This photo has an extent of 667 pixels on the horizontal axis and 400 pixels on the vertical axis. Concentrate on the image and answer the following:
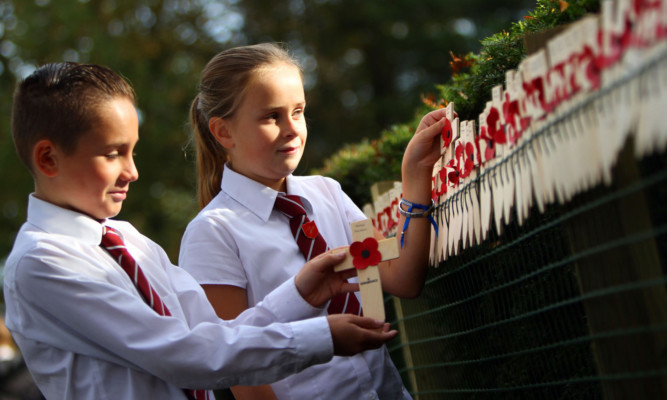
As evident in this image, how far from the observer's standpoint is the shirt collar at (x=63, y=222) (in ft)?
7.84

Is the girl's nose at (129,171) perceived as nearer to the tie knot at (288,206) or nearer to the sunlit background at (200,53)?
the tie knot at (288,206)

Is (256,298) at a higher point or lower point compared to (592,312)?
higher

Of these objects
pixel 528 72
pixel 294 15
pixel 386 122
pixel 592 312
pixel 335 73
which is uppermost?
pixel 294 15

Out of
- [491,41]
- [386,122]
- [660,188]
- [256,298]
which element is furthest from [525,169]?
[386,122]

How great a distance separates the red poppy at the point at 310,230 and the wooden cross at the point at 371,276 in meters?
0.53

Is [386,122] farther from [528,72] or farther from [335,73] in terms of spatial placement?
[528,72]

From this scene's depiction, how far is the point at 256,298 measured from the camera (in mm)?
2844

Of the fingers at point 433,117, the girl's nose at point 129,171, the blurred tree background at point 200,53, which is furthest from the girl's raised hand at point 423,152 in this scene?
the blurred tree background at point 200,53

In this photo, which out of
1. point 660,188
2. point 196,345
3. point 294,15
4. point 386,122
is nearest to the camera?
point 660,188

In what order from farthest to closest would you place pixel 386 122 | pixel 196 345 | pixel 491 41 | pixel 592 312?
pixel 386 122 → pixel 491 41 → pixel 196 345 → pixel 592 312

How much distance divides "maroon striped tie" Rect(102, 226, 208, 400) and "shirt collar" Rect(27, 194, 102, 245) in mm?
39

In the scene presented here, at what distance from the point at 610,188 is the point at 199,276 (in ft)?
5.16

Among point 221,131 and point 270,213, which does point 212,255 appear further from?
point 221,131

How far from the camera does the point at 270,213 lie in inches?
118
